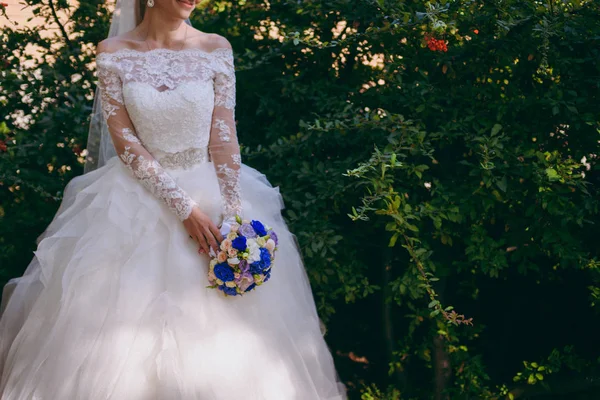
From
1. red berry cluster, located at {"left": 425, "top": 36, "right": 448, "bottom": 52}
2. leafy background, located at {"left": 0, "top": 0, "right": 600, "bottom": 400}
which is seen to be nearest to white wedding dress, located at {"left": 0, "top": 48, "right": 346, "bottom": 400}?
leafy background, located at {"left": 0, "top": 0, "right": 600, "bottom": 400}

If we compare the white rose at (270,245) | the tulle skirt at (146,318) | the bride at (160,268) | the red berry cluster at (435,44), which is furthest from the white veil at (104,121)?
the red berry cluster at (435,44)

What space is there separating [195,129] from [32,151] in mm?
1467

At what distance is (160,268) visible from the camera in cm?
232

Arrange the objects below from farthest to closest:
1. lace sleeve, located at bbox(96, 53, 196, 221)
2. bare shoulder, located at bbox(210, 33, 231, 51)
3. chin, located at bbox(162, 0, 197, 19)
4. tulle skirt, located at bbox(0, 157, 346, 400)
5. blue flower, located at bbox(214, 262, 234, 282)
Result: 1. bare shoulder, located at bbox(210, 33, 231, 51)
2. chin, located at bbox(162, 0, 197, 19)
3. lace sleeve, located at bbox(96, 53, 196, 221)
4. blue flower, located at bbox(214, 262, 234, 282)
5. tulle skirt, located at bbox(0, 157, 346, 400)

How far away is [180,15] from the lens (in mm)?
2635

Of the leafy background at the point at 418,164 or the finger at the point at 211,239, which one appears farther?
the leafy background at the point at 418,164

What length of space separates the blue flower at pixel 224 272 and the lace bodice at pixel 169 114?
0.30 meters

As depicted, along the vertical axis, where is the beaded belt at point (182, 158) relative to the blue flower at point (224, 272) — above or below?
above

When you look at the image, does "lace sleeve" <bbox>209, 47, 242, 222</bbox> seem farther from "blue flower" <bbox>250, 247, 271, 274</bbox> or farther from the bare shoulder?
"blue flower" <bbox>250, 247, 271, 274</bbox>

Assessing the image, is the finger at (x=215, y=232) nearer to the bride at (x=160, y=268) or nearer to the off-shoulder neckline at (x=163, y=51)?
the bride at (x=160, y=268)

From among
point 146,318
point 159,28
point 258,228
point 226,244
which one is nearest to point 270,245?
point 258,228

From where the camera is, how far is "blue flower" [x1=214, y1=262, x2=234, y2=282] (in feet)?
7.43

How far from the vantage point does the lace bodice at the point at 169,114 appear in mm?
2562

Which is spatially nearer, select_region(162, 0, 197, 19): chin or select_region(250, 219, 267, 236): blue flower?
select_region(250, 219, 267, 236): blue flower
